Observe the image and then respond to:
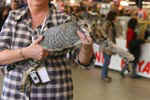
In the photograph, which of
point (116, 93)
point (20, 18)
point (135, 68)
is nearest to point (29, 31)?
point (20, 18)

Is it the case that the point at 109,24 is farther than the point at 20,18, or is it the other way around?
the point at 109,24

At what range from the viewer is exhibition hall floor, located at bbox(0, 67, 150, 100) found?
4934 mm

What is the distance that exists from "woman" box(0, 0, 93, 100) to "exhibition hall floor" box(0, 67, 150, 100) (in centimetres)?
335

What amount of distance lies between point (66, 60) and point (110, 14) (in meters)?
4.53

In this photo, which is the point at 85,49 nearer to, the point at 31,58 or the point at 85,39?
the point at 85,39

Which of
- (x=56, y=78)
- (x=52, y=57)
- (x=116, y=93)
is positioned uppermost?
(x=52, y=57)

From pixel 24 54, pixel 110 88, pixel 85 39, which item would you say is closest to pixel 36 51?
pixel 24 54

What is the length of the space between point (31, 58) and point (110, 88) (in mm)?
4175

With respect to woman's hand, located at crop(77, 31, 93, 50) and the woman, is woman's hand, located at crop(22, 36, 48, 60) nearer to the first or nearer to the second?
the woman

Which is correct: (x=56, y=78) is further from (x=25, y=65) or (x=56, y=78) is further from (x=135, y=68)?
(x=135, y=68)

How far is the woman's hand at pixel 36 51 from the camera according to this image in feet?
4.42

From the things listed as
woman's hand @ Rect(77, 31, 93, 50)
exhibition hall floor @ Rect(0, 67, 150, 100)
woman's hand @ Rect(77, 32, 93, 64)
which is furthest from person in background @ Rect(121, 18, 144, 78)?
woman's hand @ Rect(77, 31, 93, 50)

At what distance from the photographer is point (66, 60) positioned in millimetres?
1529

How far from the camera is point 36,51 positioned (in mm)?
1351
